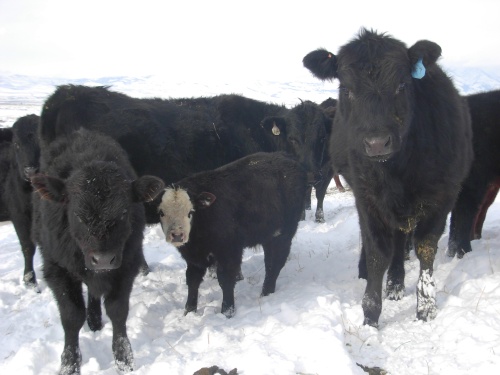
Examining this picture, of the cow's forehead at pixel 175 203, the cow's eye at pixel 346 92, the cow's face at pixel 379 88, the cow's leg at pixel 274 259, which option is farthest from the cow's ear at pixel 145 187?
the cow's leg at pixel 274 259

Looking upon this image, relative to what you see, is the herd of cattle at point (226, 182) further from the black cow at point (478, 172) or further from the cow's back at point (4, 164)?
the cow's back at point (4, 164)

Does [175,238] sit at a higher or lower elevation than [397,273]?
higher

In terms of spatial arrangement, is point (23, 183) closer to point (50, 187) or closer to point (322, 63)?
point (50, 187)

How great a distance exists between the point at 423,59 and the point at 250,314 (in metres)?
3.19

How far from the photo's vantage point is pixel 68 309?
3922 millimetres

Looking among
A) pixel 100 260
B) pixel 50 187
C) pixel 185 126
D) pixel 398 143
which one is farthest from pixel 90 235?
pixel 185 126

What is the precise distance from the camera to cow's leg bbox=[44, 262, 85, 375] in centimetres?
386

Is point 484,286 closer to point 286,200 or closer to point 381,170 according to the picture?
point 381,170

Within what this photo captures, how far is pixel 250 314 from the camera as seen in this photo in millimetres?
5016

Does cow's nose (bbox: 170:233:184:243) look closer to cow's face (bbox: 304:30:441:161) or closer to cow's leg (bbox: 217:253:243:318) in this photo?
cow's leg (bbox: 217:253:243:318)

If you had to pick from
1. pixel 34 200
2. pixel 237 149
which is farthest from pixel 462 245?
pixel 34 200

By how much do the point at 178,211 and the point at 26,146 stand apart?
131 inches

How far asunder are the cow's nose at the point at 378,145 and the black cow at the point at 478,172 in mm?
2911

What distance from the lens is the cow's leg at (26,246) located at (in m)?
6.48
